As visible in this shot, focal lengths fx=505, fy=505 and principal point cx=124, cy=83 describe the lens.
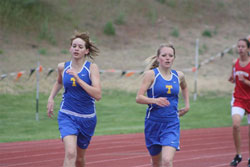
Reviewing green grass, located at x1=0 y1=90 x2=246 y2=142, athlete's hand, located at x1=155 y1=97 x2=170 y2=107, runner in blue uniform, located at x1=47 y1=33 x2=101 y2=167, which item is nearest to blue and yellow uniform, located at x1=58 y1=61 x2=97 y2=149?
runner in blue uniform, located at x1=47 y1=33 x2=101 y2=167

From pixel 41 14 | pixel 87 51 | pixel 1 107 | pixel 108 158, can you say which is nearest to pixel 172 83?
pixel 87 51

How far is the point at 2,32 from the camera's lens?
2591cm

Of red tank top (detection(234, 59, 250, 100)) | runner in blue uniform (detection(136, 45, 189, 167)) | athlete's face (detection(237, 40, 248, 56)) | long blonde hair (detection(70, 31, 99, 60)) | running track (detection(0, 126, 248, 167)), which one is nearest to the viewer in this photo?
runner in blue uniform (detection(136, 45, 189, 167))

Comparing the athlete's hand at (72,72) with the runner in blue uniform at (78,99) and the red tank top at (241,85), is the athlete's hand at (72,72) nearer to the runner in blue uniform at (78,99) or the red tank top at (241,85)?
the runner in blue uniform at (78,99)

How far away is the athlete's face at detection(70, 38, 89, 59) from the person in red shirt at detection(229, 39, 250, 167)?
3.11m

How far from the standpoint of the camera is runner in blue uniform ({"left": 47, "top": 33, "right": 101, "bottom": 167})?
569 cm

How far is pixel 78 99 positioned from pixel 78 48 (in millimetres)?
615

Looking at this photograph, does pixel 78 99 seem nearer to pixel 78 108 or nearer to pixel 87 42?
pixel 78 108

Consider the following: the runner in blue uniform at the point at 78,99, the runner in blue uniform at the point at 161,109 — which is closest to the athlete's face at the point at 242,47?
the runner in blue uniform at the point at 161,109

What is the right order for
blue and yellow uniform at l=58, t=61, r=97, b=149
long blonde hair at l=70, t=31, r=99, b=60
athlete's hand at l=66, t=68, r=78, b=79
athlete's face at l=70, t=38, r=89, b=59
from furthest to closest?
long blonde hair at l=70, t=31, r=99, b=60 → athlete's face at l=70, t=38, r=89, b=59 → blue and yellow uniform at l=58, t=61, r=97, b=149 → athlete's hand at l=66, t=68, r=78, b=79

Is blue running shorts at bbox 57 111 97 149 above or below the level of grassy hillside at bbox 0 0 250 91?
below

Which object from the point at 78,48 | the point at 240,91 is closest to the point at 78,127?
the point at 78,48

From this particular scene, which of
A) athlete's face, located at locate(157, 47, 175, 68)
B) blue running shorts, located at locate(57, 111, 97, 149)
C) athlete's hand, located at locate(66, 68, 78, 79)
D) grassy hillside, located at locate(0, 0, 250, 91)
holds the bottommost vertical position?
blue running shorts, located at locate(57, 111, 97, 149)

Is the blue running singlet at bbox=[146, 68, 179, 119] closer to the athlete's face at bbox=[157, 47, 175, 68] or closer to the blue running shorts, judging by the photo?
the athlete's face at bbox=[157, 47, 175, 68]
